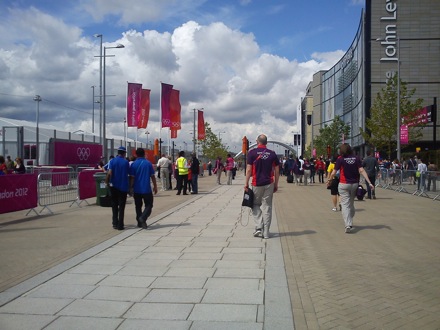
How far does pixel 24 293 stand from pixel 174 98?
2368 cm

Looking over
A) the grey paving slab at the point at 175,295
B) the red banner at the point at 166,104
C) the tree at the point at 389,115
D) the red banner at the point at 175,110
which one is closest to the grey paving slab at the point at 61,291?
the grey paving slab at the point at 175,295

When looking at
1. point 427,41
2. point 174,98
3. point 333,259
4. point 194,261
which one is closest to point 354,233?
point 333,259

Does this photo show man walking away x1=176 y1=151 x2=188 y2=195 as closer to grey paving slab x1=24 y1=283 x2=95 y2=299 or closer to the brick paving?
the brick paving

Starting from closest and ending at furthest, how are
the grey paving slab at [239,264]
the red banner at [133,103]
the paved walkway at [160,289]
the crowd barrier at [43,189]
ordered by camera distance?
the paved walkway at [160,289]
the grey paving slab at [239,264]
the crowd barrier at [43,189]
the red banner at [133,103]

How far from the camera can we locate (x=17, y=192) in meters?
11.4

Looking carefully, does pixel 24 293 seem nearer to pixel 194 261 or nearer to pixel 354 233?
pixel 194 261

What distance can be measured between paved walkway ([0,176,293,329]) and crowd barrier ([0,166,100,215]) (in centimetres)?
424

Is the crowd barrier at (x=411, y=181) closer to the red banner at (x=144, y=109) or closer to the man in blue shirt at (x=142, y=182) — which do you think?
the man in blue shirt at (x=142, y=182)

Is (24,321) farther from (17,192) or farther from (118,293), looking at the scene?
(17,192)

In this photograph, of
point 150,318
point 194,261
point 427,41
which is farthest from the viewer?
point 427,41

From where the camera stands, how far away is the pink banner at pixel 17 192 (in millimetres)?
10930

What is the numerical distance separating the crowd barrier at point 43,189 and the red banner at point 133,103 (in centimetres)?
1144

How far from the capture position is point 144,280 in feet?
18.4

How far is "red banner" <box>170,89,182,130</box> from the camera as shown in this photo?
91.8 feet
